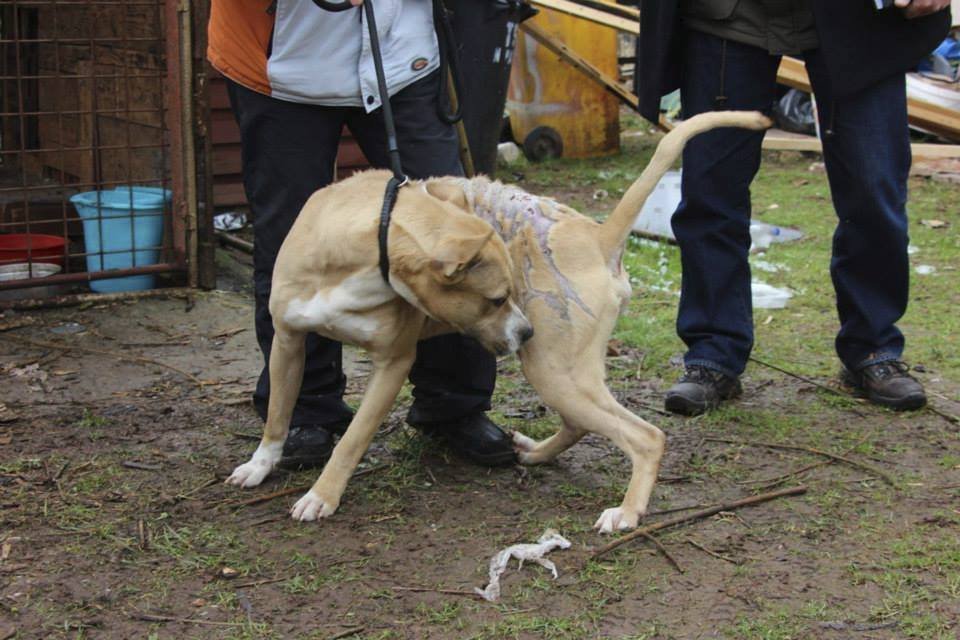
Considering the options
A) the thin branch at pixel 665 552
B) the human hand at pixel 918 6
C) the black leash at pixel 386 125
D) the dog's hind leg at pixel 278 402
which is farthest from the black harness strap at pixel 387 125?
the human hand at pixel 918 6

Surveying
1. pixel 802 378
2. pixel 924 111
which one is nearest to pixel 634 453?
pixel 802 378

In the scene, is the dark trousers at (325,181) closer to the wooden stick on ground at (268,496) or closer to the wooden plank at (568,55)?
the wooden stick on ground at (268,496)

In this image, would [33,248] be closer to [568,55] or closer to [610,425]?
[610,425]

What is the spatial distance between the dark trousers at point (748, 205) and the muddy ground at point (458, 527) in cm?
32

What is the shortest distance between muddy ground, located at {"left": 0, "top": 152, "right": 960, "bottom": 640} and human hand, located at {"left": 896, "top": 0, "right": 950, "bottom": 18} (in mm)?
1527

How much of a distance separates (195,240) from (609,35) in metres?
5.84

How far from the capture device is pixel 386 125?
337 centimetres

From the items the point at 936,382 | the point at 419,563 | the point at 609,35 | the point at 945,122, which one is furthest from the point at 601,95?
the point at 419,563

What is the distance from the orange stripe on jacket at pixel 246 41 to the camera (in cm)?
343

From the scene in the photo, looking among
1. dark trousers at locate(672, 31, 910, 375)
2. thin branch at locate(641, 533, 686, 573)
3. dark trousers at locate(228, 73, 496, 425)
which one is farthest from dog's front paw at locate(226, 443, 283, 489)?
dark trousers at locate(672, 31, 910, 375)

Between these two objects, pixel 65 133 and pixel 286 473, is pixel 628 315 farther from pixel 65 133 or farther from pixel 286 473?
pixel 65 133

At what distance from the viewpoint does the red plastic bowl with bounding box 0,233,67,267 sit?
5676 millimetres

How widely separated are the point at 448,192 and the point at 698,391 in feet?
4.99

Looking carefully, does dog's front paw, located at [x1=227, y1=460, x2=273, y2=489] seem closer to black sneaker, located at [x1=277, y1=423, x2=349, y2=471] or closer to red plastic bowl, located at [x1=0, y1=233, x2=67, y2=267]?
black sneaker, located at [x1=277, y1=423, x2=349, y2=471]
